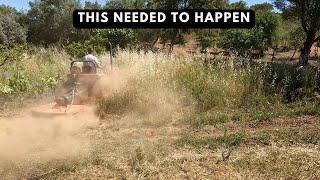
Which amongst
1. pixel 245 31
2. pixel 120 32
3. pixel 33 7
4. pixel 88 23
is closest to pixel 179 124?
pixel 88 23

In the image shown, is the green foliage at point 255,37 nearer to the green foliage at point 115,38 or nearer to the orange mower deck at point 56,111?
the green foliage at point 115,38

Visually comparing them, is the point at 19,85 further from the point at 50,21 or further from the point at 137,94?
the point at 50,21

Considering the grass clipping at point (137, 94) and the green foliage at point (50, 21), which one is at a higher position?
the green foliage at point (50, 21)

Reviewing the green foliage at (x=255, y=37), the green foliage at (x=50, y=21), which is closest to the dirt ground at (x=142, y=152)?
the green foliage at (x=255, y=37)

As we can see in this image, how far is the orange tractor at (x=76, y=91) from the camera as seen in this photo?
8602 millimetres

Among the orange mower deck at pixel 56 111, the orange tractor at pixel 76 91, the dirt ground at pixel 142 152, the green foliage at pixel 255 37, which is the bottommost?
the dirt ground at pixel 142 152

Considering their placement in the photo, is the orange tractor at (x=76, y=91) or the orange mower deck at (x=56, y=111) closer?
the orange mower deck at (x=56, y=111)

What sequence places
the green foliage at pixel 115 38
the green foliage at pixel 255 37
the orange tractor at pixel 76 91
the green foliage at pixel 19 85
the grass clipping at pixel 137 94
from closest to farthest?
the orange tractor at pixel 76 91 < the grass clipping at pixel 137 94 < the green foliage at pixel 19 85 < the green foliage at pixel 115 38 < the green foliage at pixel 255 37

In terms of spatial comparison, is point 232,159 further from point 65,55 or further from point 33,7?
point 33,7

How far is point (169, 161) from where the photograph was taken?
6.14m

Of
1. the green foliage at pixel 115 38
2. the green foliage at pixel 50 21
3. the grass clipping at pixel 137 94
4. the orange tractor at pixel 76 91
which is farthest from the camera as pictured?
the green foliage at pixel 50 21

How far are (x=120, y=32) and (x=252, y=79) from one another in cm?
1108

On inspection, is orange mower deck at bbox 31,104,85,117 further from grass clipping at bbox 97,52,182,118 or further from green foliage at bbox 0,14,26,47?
green foliage at bbox 0,14,26,47

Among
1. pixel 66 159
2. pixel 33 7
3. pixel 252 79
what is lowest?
pixel 66 159
